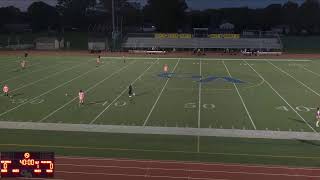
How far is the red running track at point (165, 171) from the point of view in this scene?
50.3ft

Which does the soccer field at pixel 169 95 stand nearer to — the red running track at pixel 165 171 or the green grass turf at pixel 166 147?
the green grass turf at pixel 166 147

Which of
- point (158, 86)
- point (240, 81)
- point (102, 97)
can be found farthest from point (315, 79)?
point (102, 97)

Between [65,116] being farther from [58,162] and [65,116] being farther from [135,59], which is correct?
[135,59]

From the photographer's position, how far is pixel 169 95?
3091cm

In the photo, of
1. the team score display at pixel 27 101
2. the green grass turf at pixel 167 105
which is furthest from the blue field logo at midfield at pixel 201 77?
the team score display at pixel 27 101

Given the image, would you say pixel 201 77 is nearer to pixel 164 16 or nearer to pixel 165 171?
pixel 165 171

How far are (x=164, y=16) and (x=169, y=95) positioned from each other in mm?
78546

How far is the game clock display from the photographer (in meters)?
9.45

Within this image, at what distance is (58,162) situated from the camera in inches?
661

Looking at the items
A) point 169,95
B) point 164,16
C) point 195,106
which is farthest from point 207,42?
point 195,106

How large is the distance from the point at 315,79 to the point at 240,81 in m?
6.59

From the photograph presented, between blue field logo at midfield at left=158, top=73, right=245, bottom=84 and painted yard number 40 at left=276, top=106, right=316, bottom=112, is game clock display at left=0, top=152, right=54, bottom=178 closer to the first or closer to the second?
painted yard number 40 at left=276, top=106, right=316, bottom=112

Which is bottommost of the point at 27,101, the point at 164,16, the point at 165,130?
the point at 165,130

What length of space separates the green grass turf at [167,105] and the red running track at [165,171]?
0.96 meters
